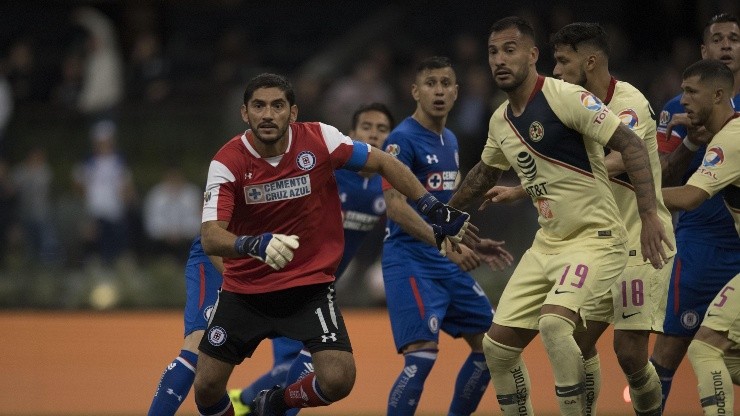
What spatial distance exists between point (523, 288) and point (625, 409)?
140 inches

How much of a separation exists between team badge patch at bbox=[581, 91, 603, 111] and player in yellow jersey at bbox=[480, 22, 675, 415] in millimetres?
454

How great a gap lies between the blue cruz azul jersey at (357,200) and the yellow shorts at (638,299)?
8.12 feet

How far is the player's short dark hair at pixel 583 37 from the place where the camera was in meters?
8.49

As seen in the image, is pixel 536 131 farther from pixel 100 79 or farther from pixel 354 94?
pixel 100 79

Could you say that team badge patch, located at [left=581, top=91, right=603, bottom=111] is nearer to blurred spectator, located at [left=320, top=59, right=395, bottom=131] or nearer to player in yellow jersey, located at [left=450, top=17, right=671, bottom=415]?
player in yellow jersey, located at [left=450, top=17, right=671, bottom=415]

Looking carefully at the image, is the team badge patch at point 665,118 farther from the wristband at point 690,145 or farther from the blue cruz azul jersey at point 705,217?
the wristband at point 690,145

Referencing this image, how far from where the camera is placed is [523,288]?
8.22m

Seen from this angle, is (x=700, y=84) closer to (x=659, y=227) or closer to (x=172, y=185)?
(x=659, y=227)

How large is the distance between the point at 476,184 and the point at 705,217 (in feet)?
5.85

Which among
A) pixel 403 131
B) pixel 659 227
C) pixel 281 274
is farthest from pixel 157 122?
pixel 659 227

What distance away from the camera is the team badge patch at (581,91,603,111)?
784 centimetres

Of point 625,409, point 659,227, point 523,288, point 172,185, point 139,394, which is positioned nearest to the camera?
point 659,227

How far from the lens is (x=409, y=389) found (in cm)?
935

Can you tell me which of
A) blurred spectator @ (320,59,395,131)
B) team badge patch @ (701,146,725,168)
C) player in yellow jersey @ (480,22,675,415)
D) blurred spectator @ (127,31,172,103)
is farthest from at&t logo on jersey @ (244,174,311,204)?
blurred spectator @ (127,31,172,103)
